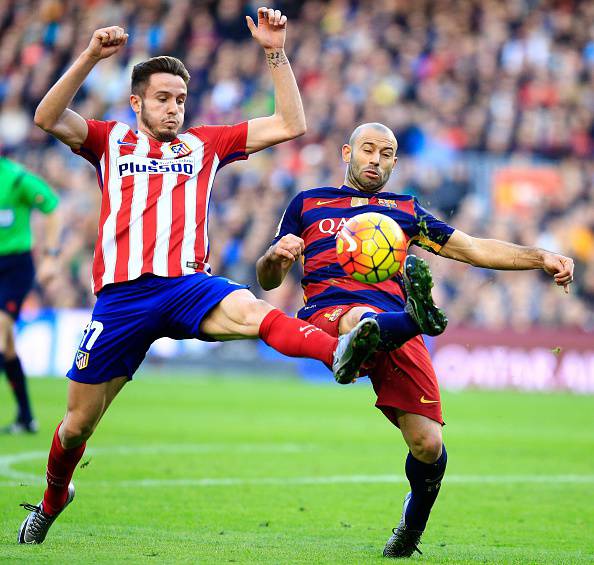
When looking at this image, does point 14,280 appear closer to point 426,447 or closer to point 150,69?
point 150,69

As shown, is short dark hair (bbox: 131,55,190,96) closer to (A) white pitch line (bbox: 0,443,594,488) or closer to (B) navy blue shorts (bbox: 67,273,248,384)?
(B) navy blue shorts (bbox: 67,273,248,384)

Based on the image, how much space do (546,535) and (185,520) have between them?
222 cm

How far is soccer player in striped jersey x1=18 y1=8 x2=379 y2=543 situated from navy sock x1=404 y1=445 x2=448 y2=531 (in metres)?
1.09

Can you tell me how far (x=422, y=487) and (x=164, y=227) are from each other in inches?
78.0

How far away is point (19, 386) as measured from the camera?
37.7ft

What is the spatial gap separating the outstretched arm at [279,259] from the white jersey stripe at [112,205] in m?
0.80

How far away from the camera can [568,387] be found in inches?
774

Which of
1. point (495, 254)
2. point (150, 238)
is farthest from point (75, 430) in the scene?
point (495, 254)

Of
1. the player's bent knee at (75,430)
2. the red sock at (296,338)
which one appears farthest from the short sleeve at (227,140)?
the player's bent knee at (75,430)

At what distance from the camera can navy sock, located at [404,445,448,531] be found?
20.3 feet

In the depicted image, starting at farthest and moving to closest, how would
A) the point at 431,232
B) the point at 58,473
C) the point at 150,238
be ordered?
the point at 431,232 → the point at 58,473 → the point at 150,238

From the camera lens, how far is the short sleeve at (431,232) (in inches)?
256

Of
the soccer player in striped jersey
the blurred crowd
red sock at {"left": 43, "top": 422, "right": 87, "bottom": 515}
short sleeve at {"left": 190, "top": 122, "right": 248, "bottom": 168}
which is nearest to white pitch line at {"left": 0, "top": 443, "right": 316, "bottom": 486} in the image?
red sock at {"left": 43, "top": 422, "right": 87, "bottom": 515}

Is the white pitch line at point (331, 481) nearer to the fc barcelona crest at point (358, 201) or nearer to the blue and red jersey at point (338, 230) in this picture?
the blue and red jersey at point (338, 230)
